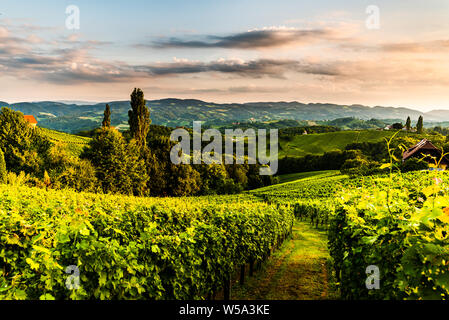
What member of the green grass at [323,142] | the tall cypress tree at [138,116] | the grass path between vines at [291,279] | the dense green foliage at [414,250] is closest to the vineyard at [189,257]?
the dense green foliage at [414,250]

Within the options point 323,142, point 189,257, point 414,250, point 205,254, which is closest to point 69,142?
point 205,254

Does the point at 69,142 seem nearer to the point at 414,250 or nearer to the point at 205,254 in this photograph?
the point at 205,254

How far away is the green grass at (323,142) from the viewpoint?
14175 centimetres

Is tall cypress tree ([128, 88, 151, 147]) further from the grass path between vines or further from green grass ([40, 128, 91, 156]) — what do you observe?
the grass path between vines

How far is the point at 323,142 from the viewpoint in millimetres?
149375

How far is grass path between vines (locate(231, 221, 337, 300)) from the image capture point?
36.6 ft

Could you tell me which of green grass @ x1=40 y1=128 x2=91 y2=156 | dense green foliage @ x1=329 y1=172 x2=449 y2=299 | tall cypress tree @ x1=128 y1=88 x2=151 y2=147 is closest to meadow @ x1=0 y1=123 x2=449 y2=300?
dense green foliage @ x1=329 y1=172 x2=449 y2=299

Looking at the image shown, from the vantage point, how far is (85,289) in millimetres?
4410

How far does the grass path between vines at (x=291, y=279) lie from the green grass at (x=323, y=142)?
12153 cm

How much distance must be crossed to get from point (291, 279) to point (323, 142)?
14555cm

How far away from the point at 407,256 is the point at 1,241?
24.7ft
